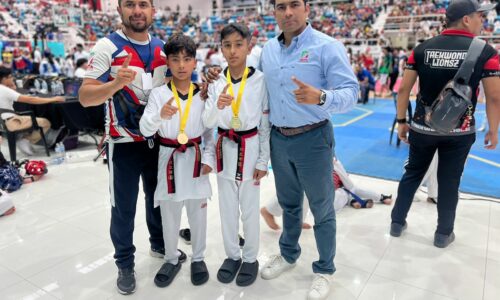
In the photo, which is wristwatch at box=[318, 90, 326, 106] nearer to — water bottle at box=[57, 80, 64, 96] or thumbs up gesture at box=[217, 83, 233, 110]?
thumbs up gesture at box=[217, 83, 233, 110]

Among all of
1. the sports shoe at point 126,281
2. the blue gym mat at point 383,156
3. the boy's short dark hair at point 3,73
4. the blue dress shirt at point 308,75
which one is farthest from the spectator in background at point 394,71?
the sports shoe at point 126,281

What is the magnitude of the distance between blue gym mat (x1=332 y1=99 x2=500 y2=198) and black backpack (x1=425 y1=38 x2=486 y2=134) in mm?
1788

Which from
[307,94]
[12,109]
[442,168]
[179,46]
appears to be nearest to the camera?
[307,94]

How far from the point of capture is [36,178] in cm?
430

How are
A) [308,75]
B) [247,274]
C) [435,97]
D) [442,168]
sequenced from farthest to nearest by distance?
1. [442,168]
2. [435,97]
3. [247,274]
4. [308,75]

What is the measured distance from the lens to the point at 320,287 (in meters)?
2.20

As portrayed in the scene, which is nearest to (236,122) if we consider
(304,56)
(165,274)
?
(304,56)

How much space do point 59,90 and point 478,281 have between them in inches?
264

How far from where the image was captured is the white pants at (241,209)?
7.49ft

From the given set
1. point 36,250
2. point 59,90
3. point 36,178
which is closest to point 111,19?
point 59,90

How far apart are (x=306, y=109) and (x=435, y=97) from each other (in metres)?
1.14

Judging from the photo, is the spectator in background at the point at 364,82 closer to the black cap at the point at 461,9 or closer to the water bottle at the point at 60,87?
the water bottle at the point at 60,87

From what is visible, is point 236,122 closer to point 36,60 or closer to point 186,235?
point 186,235

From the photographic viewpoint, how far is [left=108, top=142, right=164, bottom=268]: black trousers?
217 centimetres
